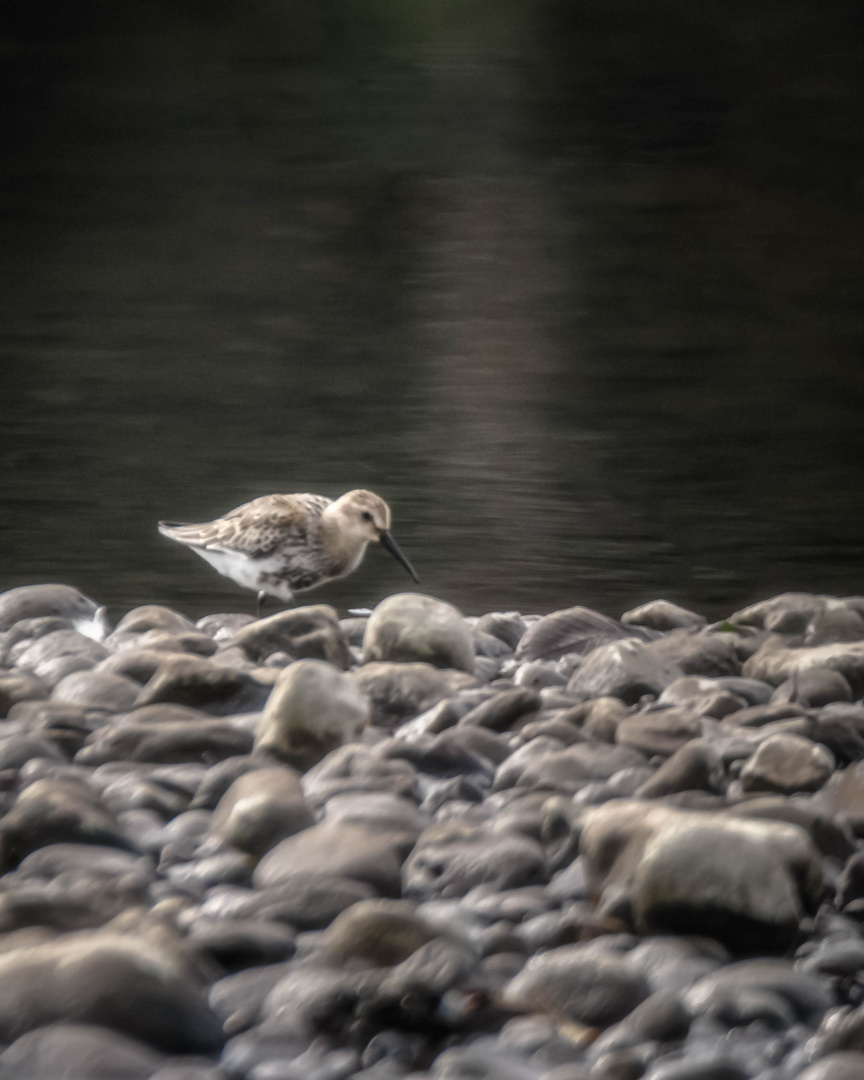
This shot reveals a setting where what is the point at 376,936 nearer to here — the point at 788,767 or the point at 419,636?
the point at 788,767

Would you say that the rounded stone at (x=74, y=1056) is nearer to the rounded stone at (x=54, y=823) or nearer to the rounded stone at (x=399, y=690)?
the rounded stone at (x=54, y=823)

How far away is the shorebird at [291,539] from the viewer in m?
3.13

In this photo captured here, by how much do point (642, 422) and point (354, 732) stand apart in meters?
2.00

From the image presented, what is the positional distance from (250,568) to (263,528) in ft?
0.40

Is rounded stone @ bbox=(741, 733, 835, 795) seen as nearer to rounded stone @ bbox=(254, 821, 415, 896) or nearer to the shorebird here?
rounded stone @ bbox=(254, 821, 415, 896)

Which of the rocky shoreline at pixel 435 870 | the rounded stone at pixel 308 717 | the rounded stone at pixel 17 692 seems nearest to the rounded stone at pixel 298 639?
the rocky shoreline at pixel 435 870

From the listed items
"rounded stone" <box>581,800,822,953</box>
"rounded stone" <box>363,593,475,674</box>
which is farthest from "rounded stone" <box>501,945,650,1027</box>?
"rounded stone" <box>363,593,475,674</box>

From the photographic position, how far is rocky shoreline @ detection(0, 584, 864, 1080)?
3.48 ft

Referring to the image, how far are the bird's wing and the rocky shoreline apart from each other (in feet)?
2.60

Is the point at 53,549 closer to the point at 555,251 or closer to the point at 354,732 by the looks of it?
the point at 555,251

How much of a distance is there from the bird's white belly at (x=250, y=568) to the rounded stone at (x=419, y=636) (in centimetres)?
70

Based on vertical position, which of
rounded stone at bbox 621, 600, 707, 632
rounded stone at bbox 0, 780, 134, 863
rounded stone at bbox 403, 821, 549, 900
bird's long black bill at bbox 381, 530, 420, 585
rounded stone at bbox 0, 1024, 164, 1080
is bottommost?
rounded stone at bbox 621, 600, 707, 632

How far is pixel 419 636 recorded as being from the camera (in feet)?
8.18

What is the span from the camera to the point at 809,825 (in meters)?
1.48
